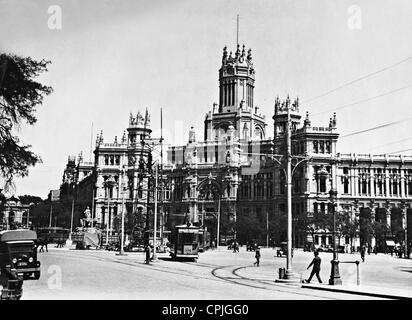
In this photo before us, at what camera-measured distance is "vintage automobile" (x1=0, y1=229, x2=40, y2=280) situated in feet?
74.4

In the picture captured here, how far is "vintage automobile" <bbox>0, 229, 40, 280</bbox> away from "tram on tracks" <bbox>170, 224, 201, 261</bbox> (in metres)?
20.7

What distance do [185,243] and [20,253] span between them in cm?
2165

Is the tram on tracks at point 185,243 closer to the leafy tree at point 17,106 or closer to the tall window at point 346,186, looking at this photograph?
the leafy tree at point 17,106

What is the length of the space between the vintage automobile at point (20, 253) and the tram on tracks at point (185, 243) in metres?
20.7

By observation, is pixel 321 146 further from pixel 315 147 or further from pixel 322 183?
pixel 322 183

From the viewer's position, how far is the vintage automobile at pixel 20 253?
22688 millimetres

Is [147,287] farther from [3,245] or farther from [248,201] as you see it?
[248,201]

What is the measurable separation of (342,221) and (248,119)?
42286 millimetres

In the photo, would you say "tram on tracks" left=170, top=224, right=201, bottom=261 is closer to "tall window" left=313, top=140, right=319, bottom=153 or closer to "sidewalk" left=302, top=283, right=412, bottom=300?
"sidewalk" left=302, top=283, right=412, bottom=300

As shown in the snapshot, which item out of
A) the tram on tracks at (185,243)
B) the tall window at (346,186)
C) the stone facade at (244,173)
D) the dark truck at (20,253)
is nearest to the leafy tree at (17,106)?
the dark truck at (20,253)

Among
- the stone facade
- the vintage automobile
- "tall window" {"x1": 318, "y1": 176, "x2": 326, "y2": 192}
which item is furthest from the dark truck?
"tall window" {"x1": 318, "y1": 176, "x2": 326, "y2": 192}

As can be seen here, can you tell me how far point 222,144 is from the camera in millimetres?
110562

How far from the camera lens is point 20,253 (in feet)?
75.9
